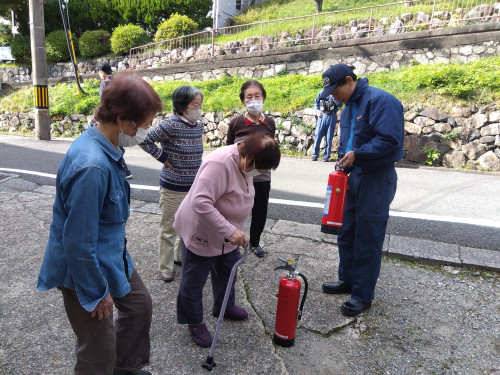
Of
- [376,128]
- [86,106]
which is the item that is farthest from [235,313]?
[86,106]

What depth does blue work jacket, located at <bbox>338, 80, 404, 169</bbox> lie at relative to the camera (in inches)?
105

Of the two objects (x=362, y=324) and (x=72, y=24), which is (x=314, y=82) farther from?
A: (x=72, y=24)

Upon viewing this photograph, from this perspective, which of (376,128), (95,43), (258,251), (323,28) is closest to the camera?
(376,128)

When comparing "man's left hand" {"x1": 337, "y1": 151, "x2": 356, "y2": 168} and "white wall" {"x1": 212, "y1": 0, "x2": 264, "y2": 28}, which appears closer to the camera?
"man's left hand" {"x1": 337, "y1": 151, "x2": 356, "y2": 168}

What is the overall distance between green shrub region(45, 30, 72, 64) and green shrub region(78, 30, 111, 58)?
3.23 ft

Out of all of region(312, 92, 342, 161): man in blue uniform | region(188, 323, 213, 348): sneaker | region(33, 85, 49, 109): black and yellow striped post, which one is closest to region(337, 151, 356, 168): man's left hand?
region(188, 323, 213, 348): sneaker

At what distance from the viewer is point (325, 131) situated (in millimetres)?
9312

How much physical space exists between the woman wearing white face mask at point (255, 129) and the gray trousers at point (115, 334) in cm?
191

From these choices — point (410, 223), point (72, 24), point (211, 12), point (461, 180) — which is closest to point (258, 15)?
point (211, 12)

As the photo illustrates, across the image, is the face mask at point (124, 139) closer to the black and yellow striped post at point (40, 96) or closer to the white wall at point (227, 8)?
the black and yellow striped post at point (40, 96)

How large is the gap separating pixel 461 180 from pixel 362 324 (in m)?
5.70

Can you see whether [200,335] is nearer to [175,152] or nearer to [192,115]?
[175,152]

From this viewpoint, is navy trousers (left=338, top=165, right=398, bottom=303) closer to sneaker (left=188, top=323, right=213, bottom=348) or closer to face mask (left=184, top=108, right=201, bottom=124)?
sneaker (left=188, top=323, right=213, bottom=348)

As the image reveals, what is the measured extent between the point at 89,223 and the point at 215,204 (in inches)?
38.0
